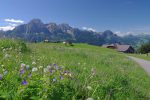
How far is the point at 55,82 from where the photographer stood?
4.49 metres

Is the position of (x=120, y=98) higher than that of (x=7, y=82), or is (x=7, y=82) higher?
(x=7, y=82)

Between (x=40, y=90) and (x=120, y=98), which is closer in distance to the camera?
(x=40, y=90)

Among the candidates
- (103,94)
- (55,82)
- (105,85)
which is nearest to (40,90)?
(55,82)

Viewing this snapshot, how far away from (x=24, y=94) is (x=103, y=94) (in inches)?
93.4

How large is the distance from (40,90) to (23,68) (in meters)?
1.41

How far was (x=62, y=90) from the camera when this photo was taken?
178 inches

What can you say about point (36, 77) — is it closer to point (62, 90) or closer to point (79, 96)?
point (62, 90)

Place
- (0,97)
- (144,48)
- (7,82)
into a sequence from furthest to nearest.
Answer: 1. (144,48)
2. (7,82)
3. (0,97)

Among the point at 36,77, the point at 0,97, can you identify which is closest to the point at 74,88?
the point at 36,77

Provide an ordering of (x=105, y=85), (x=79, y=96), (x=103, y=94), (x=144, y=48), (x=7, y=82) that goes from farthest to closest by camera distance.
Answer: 1. (x=144, y=48)
2. (x=105, y=85)
3. (x=103, y=94)
4. (x=79, y=96)
5. (x=7, y=82)

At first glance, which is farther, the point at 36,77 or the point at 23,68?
the point at 23,68

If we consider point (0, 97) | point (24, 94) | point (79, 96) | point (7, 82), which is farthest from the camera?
point (79, 96)

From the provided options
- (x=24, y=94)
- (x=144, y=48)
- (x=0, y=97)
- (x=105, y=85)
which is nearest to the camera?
(x=0, y=97)

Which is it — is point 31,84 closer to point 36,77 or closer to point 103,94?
point 36,77
